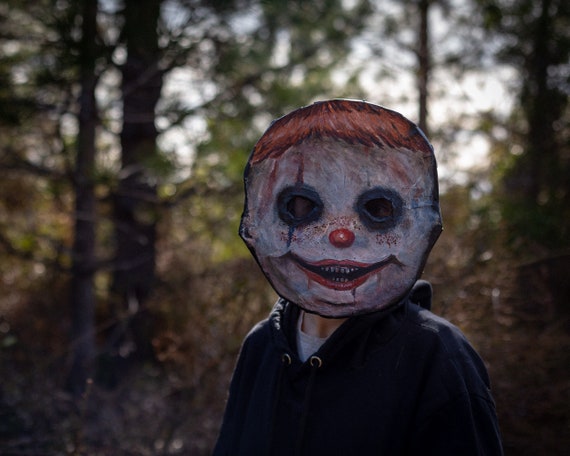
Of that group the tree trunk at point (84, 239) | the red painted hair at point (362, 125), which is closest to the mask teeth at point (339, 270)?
the red painted hair at point (362, 125)

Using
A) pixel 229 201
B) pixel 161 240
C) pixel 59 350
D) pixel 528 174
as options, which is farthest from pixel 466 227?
pixel 59 350

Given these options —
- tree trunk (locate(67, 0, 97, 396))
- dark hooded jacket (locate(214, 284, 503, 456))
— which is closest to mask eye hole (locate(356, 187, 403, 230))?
dark hooded jacket (locate(214, 284, 503, 456))

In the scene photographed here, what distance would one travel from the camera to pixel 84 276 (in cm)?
579

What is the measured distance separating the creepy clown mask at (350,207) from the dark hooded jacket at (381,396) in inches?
4.7

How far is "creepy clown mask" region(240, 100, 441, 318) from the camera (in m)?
1.49

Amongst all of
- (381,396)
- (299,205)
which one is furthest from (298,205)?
(381,396)

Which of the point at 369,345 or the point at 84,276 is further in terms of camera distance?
the point at 84,276

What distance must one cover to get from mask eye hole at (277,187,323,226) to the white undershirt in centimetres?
35

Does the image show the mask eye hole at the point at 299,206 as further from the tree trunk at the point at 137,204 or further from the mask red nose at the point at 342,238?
the tree trunk at the point at 137,204

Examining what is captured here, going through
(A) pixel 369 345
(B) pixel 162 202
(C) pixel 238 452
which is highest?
(B) pixel 162 202

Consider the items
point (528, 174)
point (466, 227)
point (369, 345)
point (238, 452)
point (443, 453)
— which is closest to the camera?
point (443, 453)

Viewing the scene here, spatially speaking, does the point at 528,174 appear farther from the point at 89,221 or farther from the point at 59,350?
the point at 59,350

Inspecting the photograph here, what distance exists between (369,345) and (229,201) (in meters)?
4.73

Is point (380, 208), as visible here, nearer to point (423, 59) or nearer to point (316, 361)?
point (316, 361)
